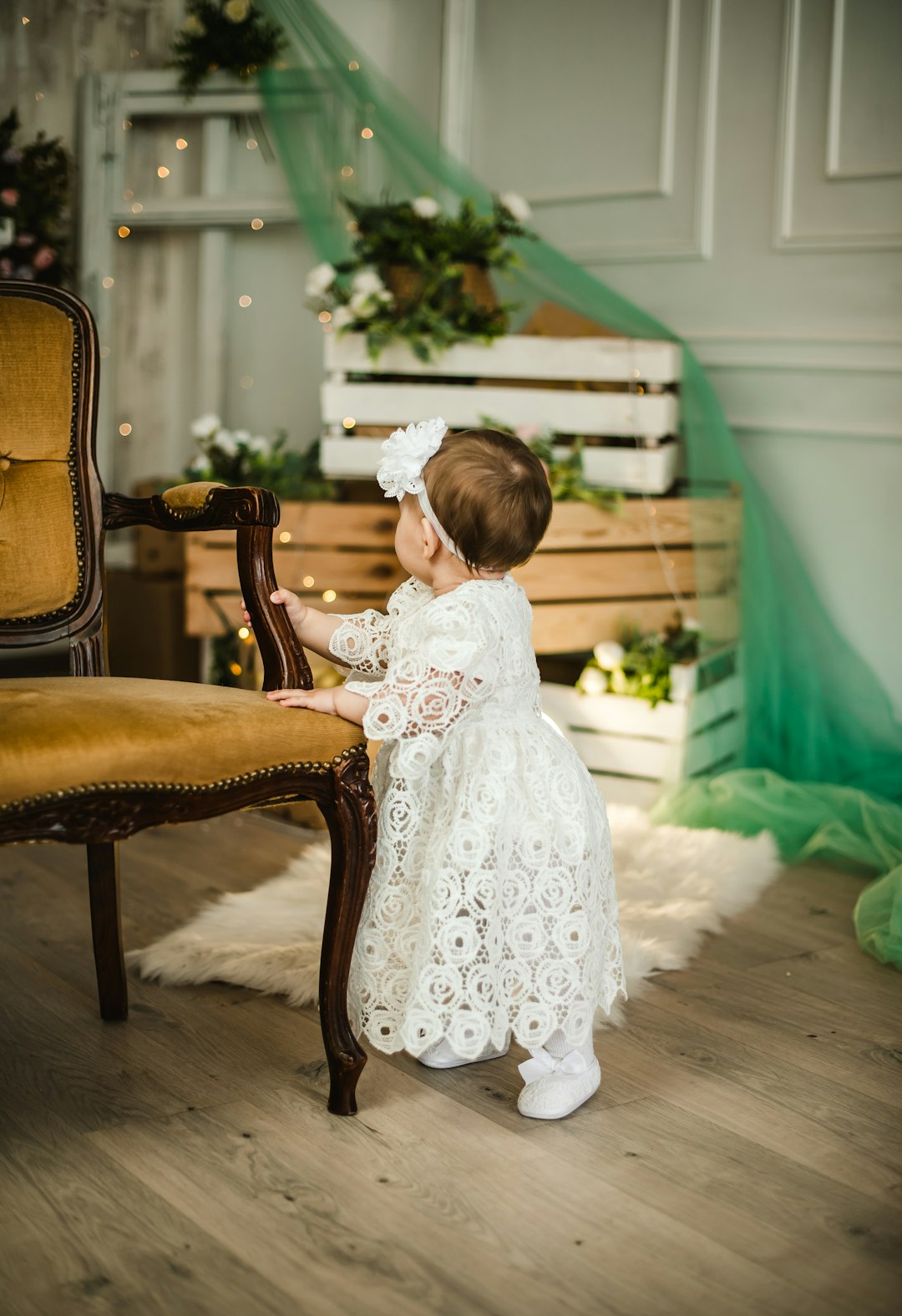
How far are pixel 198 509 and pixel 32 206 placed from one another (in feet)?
9.56

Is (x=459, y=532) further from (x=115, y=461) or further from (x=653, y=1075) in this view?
(x=115, y=461)

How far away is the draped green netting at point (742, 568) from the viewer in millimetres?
2885

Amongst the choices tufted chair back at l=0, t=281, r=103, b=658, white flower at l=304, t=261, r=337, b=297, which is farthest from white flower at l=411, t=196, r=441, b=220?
tufted chair back at l=0, t=281, r=103, b=658

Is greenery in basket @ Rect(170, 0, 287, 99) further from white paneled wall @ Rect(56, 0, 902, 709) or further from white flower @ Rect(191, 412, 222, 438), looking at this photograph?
white flower @ Rect(191, 412, 222, 438)

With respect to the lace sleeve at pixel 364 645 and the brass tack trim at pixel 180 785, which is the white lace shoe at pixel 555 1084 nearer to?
the brass tack trim at pixel 180 785

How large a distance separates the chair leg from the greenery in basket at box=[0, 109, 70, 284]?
9.09 ft

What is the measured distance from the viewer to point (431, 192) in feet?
11.6

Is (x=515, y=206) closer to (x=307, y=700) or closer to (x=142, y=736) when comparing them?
(x=307, y=700)

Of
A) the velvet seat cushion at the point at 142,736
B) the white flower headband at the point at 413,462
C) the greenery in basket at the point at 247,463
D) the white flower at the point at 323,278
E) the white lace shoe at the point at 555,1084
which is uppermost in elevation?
the white flower at the point at 323,278

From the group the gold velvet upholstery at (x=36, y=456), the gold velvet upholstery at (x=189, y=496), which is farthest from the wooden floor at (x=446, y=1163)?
the gold velvet upholstery at (x=189, y=496)

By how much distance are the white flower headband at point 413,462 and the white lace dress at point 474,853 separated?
0.12 metres

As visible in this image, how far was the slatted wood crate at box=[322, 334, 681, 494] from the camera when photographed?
3.16m

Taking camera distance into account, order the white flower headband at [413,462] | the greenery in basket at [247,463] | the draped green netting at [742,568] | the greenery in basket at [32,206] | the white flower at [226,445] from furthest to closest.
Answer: the greenery in basket at [32,206] → the white flower at [226,445] → the greenery in basket at [247,463] → the draped green netting at [742,568] → the white flower headband at [413,462]

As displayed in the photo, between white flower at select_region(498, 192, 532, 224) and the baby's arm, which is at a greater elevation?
white flower at select_region(498, 192, 532, 224)
